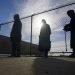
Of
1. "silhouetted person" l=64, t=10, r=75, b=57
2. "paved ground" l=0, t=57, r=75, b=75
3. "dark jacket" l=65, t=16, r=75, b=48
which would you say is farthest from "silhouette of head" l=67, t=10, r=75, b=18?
"paved ground" l=0, t=57, r=75, b=75

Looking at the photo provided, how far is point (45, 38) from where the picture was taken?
10.3m

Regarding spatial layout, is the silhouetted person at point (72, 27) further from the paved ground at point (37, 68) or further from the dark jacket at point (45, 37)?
the paved ground at point (37, 68)

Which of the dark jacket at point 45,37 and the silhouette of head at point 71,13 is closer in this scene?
the silhouette of head at point 71,13

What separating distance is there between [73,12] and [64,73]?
5442 millimetres

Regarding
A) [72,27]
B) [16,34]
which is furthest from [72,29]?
[16,34]

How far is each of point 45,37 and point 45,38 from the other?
0.04 meters

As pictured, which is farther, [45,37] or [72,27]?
[45,37]

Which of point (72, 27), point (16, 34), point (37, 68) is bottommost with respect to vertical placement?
point (37, 68)

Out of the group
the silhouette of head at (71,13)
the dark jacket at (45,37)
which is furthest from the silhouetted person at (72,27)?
the dark jacket at (45,37)

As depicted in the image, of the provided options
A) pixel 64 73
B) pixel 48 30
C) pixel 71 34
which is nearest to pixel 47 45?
pixel 48 30

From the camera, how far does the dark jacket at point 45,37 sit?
10242 millimetres

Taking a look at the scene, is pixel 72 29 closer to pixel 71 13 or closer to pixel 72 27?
pixel 72 27

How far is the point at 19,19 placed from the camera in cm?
1081

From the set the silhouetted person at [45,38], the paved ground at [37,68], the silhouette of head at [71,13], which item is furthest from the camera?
the silhouetted person at [45,38]
